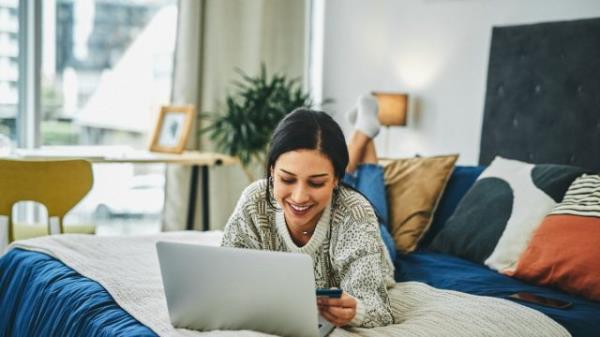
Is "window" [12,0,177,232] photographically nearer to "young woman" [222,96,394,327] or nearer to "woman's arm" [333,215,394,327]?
"young woman" [222,96,394,327]

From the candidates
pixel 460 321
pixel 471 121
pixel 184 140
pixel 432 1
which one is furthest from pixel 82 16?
pixel 460 321

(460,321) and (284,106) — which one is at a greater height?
(284,106)

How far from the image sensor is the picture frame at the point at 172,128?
439 centimetres

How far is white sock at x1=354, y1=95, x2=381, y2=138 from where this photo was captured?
3406 mm

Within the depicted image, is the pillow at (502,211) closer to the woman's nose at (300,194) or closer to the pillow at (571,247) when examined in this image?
the pillow at (571,247)

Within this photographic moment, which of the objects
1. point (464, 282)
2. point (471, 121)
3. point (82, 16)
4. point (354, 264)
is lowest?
point (464, 282)

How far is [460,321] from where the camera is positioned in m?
1.89

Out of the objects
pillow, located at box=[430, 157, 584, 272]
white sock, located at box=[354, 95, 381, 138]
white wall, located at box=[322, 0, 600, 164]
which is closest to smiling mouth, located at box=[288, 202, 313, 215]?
pillow, located at box=[430, 157, 584, 272]

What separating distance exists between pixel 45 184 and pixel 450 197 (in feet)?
5.20

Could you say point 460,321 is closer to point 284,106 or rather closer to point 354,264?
point 354,264

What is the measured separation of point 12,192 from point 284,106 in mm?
2129

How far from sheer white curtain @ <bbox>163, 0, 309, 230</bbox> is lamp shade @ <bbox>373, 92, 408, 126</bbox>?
3.58 ft

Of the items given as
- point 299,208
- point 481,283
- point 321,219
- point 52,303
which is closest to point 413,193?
point 481,283

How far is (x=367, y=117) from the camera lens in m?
3.48
